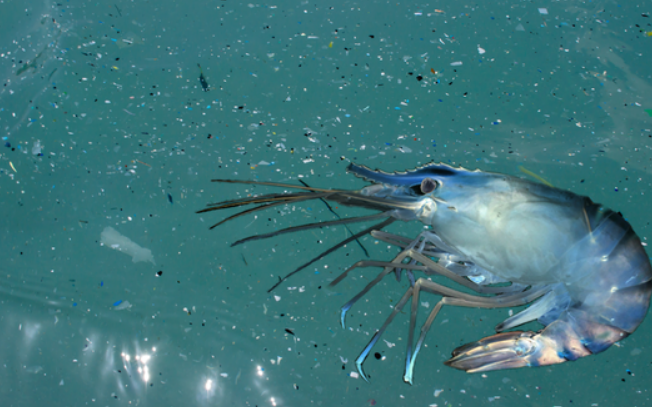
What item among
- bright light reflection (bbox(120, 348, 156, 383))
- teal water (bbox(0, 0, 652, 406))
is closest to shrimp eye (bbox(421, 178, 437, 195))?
teal water (bbox(0, 0, 652, 406))

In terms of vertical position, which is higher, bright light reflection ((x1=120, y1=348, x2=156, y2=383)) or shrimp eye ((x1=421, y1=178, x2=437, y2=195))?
shrimp eye ((x1=421, y1=178, x2=437, y2=195))

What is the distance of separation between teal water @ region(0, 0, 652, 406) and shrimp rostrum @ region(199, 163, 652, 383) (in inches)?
3.2

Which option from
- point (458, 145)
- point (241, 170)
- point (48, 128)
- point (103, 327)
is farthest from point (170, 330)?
point (458, 145)

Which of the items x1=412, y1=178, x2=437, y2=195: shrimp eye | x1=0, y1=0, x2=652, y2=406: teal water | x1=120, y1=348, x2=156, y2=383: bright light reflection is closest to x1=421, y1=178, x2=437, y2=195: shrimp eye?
x1=412, y1=178, x2=437, y2=195: shrimp eye

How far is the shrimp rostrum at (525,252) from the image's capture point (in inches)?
42.9

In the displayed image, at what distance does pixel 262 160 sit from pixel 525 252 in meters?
0.73

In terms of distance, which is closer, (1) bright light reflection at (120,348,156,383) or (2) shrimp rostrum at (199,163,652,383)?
(2) shrimp rostrum at (199,163,652,383)

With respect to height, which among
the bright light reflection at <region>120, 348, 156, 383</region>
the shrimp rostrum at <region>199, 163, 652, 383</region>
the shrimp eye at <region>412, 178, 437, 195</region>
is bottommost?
the bright light reflection at <region>120, 348, 156, 383</region>

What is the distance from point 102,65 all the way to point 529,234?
1.30 metres

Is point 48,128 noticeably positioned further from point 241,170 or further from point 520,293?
point 520,293

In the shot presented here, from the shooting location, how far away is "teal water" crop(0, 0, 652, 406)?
1179 mm

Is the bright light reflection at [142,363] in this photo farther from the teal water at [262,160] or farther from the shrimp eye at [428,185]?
the shrimp eye at [428,185]

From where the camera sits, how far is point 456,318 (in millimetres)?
1188

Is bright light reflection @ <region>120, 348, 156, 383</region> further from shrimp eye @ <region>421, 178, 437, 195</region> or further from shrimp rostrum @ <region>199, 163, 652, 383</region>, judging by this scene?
shrimp eye @ <region>421, 178, 437, 195</region>
